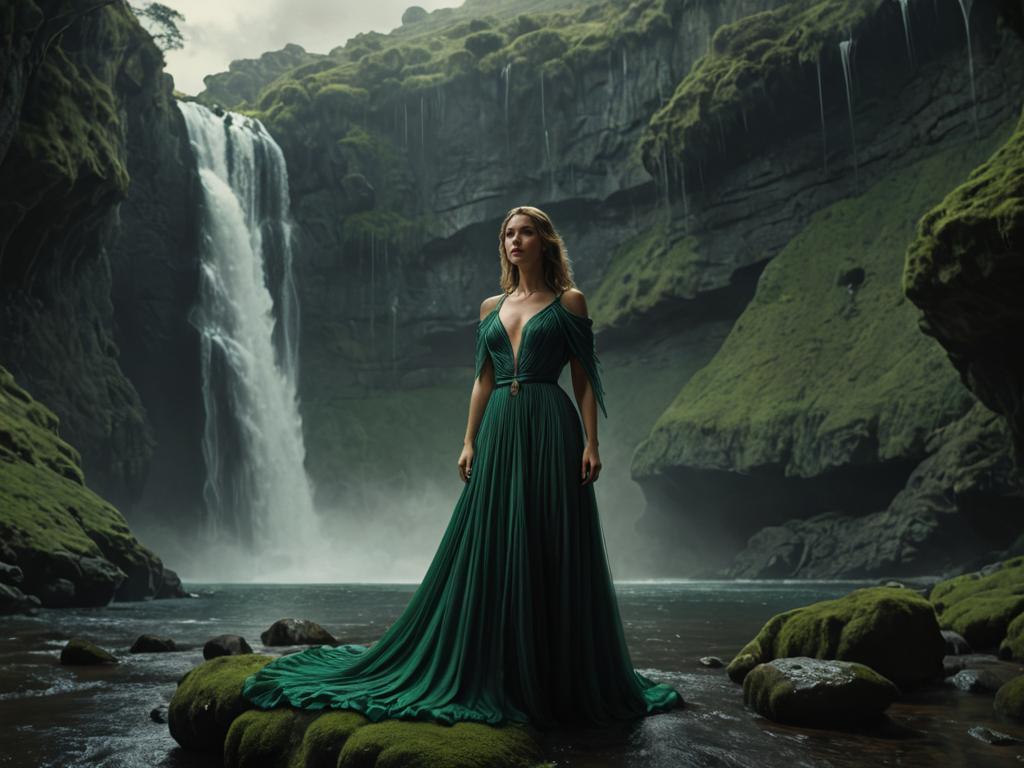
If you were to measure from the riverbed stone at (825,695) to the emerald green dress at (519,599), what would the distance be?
98 centimetres

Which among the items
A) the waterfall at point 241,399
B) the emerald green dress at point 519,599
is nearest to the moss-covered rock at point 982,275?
the emerald green dress at point 519,599

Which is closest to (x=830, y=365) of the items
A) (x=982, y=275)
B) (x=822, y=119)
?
(x=822, y=119)

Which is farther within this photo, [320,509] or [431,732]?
[320,509]

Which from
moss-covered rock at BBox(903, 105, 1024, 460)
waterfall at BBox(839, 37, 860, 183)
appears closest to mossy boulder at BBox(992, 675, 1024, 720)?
moss-covered rock at BBox(903, 105, 1024, 460)

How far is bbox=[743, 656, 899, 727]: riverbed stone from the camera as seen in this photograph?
5.86m

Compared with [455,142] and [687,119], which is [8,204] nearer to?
[687,119]

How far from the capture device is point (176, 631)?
49.3 feet

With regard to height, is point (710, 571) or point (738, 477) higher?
point (738, 477)

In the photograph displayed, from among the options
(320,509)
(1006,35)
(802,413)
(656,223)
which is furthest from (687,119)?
(320,509)

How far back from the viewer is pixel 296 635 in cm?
1176

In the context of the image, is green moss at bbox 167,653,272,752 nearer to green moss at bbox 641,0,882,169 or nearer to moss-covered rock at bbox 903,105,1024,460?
moss-covered rock at bbox 903,105,1024,460

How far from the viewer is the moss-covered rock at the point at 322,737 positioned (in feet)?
13.0

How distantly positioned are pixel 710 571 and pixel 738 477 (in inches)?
217

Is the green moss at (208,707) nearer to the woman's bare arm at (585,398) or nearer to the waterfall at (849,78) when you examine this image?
the woman's bare arm at (585,398)
